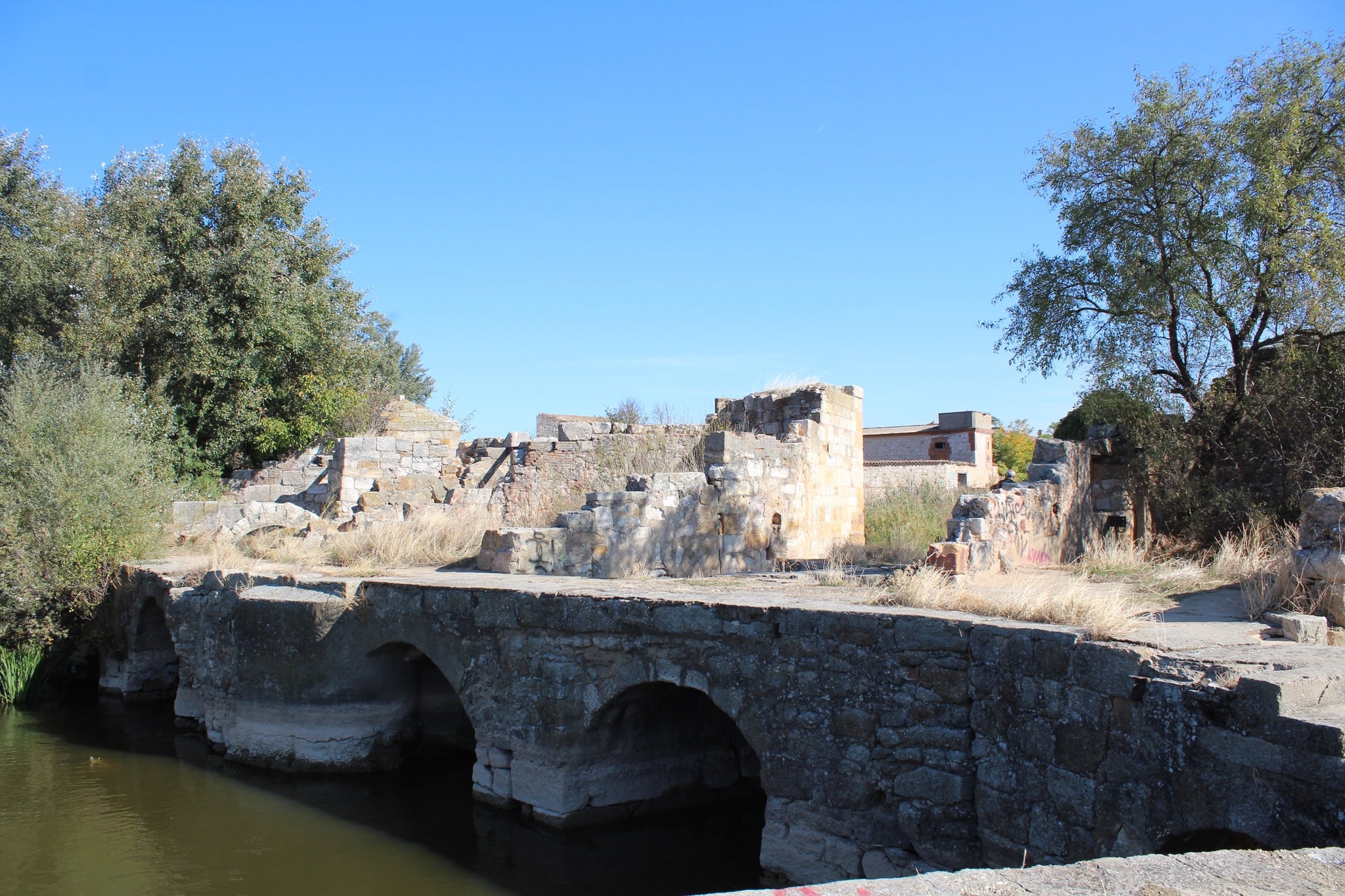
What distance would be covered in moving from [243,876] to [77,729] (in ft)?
19.7

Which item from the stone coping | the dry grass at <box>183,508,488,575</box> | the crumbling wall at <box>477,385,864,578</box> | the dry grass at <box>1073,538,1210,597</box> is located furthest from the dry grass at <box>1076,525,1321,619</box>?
the dry grass at <box>183,508,488,575</box>

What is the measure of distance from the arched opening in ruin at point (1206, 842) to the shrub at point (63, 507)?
45.1 ft

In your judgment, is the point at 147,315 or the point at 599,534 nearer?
the point at 599,534

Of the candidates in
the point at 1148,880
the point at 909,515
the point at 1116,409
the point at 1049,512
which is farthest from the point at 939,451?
the point at 1148,880

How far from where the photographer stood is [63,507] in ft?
44.5

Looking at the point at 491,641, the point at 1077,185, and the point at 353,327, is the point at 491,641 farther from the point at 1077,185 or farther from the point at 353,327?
the point at 353,327

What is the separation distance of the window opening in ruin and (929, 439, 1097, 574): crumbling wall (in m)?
5.48

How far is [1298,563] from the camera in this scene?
648 cm

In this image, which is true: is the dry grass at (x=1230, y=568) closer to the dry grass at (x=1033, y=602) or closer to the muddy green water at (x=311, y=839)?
the dry grass at (x=1033, y=602)

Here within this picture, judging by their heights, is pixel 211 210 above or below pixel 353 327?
above

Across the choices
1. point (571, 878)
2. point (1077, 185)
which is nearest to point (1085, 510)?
point (1077, 185)

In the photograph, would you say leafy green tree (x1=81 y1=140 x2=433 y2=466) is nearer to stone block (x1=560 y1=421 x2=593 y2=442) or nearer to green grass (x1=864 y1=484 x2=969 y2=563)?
stone block (x1=560 y1=421 x2=593 y2=442)

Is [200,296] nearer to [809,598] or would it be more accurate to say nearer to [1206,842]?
[809,598]

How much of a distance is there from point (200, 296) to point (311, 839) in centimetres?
1460
